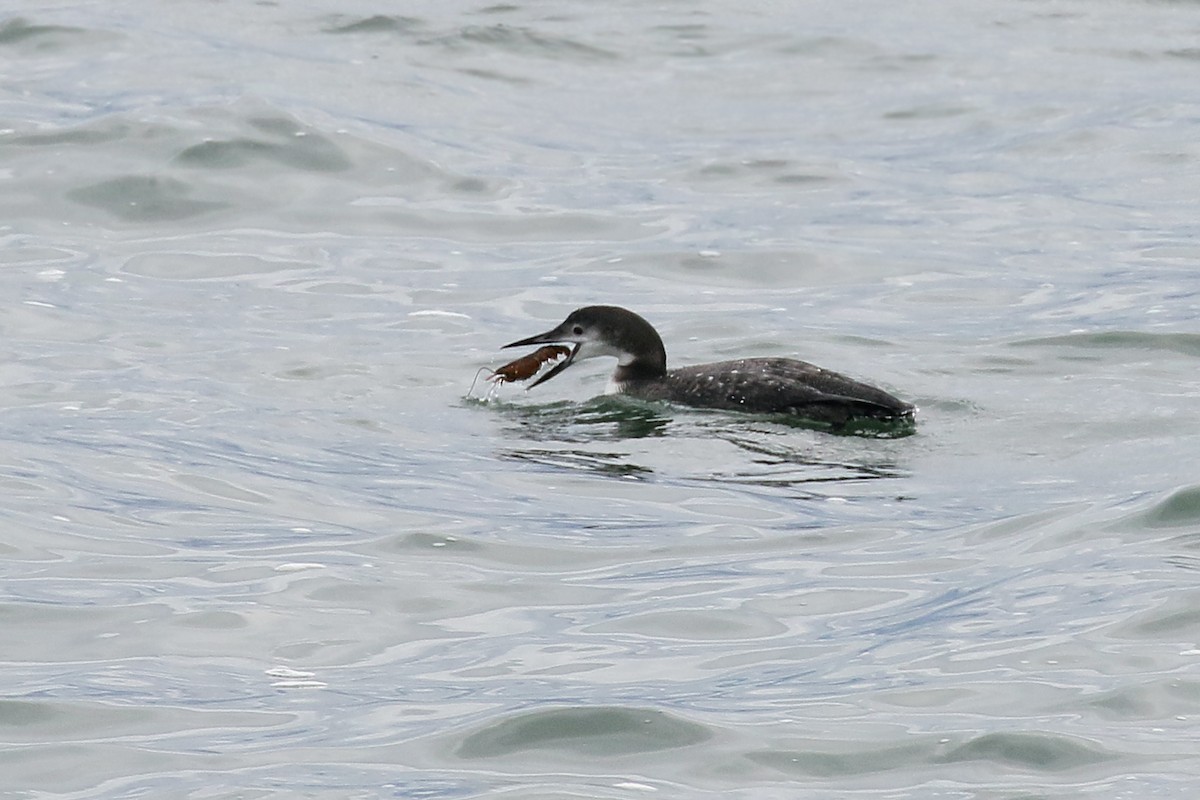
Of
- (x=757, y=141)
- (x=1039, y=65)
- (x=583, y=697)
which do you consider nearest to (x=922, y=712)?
(x=583, y=697)

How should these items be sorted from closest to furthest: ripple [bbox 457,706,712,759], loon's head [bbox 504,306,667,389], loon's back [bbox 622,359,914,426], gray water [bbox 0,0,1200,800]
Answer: ripple [bbox 457,706,712,759]
gray water [bbox 0,0,1200,800]
loon's back [bbox 622,359,914,426]
loon's head [bbox 504,306,667,389]

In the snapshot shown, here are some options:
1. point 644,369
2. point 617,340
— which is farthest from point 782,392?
point 617,340

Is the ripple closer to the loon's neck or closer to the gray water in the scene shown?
the gray water

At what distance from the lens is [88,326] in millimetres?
12688

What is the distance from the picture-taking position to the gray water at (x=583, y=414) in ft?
21.3

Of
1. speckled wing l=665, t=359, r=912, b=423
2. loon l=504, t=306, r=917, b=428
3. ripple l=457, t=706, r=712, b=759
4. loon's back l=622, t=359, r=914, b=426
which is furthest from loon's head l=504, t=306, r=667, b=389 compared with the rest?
ripple l=457, t=706, r=712, b=759

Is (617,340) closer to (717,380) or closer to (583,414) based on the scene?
(583,414)

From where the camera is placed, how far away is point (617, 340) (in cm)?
1120

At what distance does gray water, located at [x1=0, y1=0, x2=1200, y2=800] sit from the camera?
649 centimetres

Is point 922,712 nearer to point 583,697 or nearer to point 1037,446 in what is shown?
point 583,697

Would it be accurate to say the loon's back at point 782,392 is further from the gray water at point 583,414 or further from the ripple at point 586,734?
the ripple at point 586,734

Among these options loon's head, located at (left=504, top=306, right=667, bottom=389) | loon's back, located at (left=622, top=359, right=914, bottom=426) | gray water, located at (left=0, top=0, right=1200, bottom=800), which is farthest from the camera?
loon's head, located at (left=504, top=306, right=667, bottom=389)

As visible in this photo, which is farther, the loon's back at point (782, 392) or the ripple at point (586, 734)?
the loon's back at point (782, 392)

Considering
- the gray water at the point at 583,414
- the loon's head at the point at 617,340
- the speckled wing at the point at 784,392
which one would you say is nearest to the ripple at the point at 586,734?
the gray water at the point at 583,414
